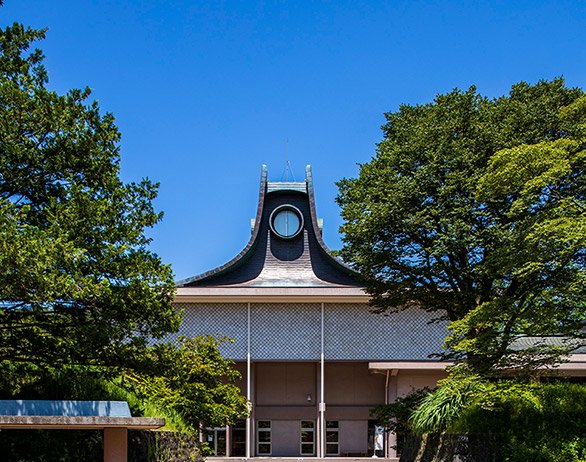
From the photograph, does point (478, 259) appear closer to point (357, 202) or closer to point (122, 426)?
point (357, 202)

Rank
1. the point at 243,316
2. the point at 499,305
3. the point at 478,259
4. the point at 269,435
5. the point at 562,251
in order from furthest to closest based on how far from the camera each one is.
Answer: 1. the point at 269,435
2. the point at 243,316
3. the point at 478,259
4. the point at 499,305
5. the point at 562,251

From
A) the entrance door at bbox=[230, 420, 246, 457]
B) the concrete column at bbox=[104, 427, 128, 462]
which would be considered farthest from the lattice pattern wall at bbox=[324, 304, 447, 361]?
the concrete column at bbox=[104, 427, 128, 462]

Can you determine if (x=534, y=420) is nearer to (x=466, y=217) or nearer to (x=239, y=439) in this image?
(x=466, y=217)

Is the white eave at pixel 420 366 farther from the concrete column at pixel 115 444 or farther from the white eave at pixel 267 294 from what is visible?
the concrete column at pixel 115 444

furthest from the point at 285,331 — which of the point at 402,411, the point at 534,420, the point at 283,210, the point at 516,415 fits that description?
the point at 534,420

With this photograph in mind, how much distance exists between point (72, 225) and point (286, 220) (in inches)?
815

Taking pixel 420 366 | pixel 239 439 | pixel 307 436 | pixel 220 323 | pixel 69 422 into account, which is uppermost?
pixel 220 323

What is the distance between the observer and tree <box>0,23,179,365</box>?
11820 mm

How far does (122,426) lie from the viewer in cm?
1071

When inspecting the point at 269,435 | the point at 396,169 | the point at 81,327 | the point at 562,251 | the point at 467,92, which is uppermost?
the point at 467,92

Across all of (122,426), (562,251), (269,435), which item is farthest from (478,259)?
(269,435)

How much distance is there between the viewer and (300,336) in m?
29.3

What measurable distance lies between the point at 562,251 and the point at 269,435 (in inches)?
867

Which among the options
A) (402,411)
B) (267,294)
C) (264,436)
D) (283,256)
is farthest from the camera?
(264,436)
